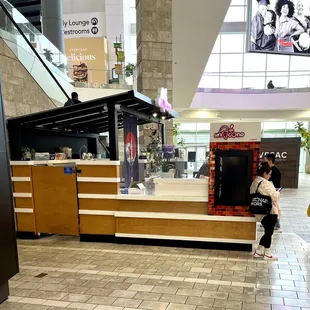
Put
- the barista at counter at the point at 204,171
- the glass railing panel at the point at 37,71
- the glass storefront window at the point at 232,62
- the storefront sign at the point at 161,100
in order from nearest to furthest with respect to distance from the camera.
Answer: the barista at counter at the point at 204,171 < the storefront sign at the point at 161,100 < the glass railing panel at the point at 37,71 < the glass storefront window at the point at 232,62

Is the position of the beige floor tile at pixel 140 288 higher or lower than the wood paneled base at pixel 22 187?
lower

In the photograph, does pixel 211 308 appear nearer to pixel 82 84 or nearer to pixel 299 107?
pixel 82 84

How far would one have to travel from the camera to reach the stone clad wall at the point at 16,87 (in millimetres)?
5355

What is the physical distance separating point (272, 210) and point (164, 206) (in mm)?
1521

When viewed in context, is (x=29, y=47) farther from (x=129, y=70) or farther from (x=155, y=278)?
(x=155, y=278)

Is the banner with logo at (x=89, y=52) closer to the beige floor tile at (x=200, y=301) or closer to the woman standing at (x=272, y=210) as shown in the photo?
the woman standing at (x=272, y=210)

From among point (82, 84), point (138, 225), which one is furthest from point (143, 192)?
point (82, 84)

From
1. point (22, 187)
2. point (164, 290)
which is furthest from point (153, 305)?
point (22, 187)

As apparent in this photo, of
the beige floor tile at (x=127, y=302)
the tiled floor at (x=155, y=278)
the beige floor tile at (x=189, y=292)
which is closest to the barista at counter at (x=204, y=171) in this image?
the tiled floor at (x=155, y=278)

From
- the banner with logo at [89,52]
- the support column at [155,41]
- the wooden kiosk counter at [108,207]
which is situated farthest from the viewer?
the banner with logo at [89,52]

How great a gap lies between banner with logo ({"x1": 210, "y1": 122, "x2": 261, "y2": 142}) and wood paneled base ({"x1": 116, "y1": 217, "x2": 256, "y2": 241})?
1196 millimetres

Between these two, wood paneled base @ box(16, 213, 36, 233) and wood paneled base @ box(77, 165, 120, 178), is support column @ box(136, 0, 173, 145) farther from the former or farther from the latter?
wood paneled base @ box(16, 213, 36, 233)

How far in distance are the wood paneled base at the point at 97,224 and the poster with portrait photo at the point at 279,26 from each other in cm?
544

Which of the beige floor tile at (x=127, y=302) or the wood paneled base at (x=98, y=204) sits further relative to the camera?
Answer: the wood paneled base at (x=98, y=204)
